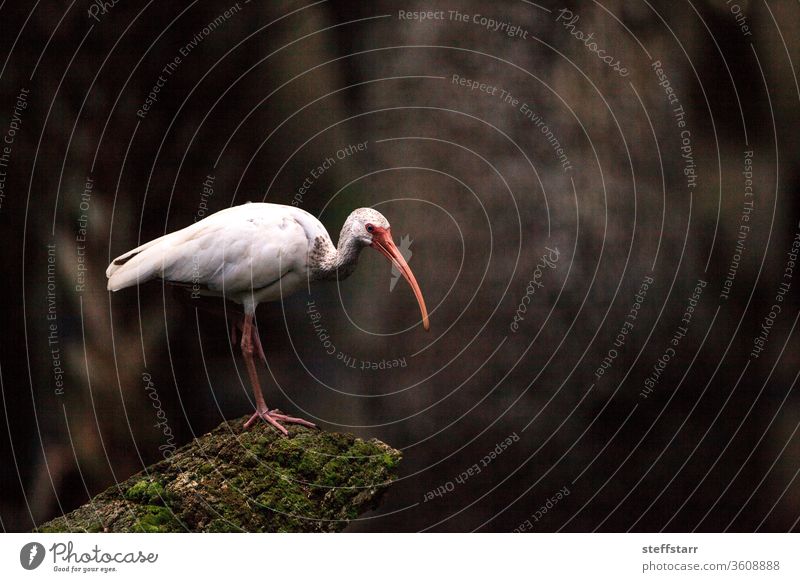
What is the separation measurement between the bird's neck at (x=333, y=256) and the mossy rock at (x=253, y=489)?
3.00ft

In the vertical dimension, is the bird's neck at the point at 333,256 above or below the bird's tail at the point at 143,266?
below

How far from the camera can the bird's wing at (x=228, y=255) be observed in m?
5.93

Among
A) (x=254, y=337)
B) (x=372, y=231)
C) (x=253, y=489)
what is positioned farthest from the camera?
(x=254, y=337)

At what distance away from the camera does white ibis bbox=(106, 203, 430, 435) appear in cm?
593

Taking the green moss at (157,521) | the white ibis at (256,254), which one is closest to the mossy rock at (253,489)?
the green moss at (157,521)

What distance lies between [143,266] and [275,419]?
112 cm

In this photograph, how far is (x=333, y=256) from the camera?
6.01 metres

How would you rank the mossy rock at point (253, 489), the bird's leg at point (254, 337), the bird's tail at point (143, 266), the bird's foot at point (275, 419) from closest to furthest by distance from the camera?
1. the mossy rock at point (253, 489)
2. the bird's tail at point (143, 266)
3. the bird's foot at point (275, 419)
4. the bird's leg at point (254, 337)

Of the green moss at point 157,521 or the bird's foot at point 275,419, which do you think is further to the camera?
the bird's foot at point 275,419

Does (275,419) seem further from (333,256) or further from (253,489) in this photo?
(333,256)

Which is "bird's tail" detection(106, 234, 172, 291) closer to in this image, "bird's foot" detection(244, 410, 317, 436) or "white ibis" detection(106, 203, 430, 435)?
"white ibis" detection(106, 203, 430, 435)

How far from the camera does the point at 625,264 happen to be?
23.9 ft

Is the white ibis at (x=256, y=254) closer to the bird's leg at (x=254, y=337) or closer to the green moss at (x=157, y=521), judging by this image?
the bird's leg at (x=254, y=337)

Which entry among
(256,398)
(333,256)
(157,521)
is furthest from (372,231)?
(157,521)
